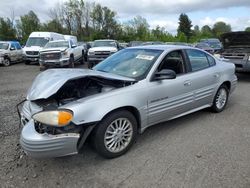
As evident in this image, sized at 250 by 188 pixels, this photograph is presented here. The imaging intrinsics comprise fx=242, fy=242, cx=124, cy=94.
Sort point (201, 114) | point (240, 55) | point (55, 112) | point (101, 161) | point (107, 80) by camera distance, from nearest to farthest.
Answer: point (55, 112) → point (101, 161) → point (107, 80) → point (201, 114) → point (240, 55)

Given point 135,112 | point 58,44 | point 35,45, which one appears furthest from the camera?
point 35,45

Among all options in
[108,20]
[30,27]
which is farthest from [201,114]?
[108,20]

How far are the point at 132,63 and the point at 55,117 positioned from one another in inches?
72.9

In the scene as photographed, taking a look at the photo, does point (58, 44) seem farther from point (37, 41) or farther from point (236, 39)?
point (236, 39)

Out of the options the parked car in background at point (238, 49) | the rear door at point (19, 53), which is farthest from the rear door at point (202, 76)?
the rear door at point (19, 53)

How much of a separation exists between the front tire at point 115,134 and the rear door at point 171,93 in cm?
43

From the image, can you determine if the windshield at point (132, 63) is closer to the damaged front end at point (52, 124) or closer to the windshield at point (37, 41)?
the damaged front end at point (52, 124)

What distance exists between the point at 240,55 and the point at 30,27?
4367 centimetres

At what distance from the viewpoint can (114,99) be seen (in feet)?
10.9

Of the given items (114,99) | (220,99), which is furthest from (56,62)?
(114,99)

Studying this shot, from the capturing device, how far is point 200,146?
3787 mm

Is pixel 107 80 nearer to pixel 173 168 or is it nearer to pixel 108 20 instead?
pixel 173 168

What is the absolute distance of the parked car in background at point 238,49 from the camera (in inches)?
346

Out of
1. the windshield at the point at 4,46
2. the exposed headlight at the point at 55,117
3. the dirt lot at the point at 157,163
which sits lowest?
the dirt lot at the point at 157,163
